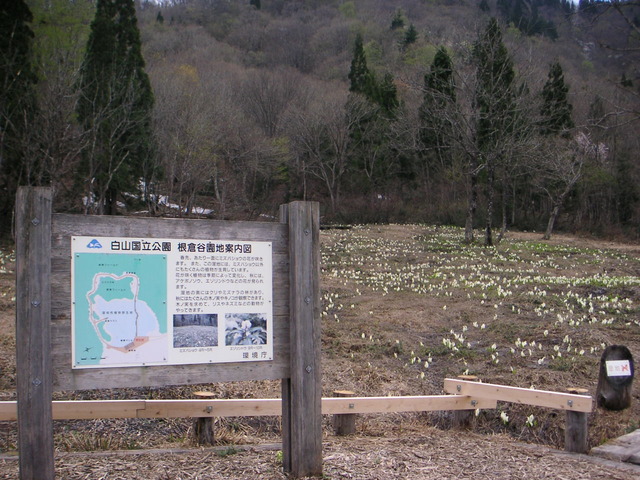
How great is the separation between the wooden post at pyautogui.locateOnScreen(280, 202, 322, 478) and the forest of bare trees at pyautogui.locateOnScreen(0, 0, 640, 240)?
4.49m

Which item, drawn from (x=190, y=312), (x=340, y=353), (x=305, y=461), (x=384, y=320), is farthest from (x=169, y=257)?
(x=384, y=320)

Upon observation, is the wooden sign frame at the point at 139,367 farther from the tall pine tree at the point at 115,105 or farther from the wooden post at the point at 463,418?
the tall pine tree at the point at 115,105

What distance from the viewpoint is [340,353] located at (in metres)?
11.0

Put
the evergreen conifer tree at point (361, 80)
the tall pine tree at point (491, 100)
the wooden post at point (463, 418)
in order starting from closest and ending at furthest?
the wooden post at point (463, 418) → the tall pine tree at point (491, 100) → the evergreen conifer tree at point (361, 80)

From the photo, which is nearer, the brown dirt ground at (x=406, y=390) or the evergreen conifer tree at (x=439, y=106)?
the brown dirt ground at (x=406, y=390)

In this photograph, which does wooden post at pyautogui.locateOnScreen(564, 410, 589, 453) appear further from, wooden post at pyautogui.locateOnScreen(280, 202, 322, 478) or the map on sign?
the map on sign

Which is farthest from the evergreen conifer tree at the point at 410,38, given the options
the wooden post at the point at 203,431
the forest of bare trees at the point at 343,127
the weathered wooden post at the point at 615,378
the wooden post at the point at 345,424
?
the wooden post at the point at 203,431

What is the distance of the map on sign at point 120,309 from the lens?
168 inches

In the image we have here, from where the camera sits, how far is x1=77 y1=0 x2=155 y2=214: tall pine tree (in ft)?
89.7

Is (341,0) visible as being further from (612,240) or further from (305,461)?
(305,461)

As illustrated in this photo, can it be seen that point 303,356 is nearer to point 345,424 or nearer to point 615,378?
point 345,424

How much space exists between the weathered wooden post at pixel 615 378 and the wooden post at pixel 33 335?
6.10m

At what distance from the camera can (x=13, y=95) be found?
23.9 metres

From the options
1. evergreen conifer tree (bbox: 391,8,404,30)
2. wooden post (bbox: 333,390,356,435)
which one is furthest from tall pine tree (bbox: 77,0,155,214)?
evergreen conifer tree (bbox: 391,8,404,30)
